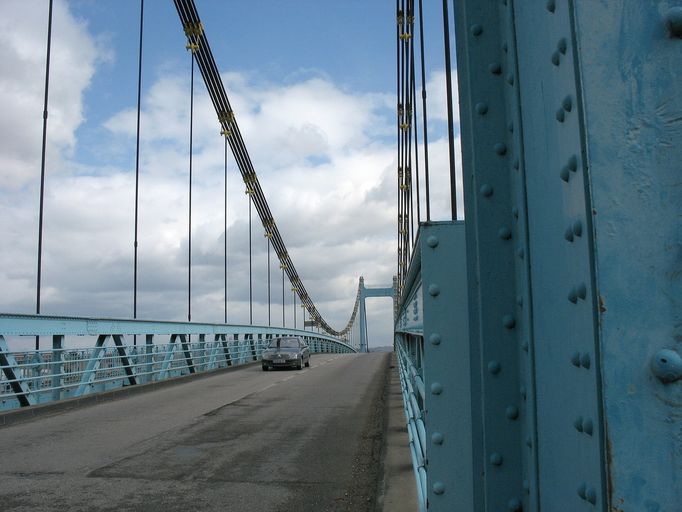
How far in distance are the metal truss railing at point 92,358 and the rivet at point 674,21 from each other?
9685 millimetres

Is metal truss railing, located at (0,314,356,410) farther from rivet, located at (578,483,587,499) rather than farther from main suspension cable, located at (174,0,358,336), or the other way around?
main suspension cable, located at (174,0,358,336)

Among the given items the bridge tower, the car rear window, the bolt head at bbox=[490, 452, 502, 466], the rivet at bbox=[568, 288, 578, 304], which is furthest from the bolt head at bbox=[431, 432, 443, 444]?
the bridge tower

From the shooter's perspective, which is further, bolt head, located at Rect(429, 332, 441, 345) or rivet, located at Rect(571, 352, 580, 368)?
bolt head, located at Rect(429, 332, 441, 345)

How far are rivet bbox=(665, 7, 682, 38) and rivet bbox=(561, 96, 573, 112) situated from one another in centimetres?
19

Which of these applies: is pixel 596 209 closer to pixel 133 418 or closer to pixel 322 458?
pixel 322 458

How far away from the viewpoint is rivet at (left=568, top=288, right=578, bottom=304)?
116cm

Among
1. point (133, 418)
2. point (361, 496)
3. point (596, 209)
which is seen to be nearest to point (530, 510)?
point (596, 209)

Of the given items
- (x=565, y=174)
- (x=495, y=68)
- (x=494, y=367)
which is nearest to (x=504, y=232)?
(x=494, y=367)

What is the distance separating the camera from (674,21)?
3.30 ft

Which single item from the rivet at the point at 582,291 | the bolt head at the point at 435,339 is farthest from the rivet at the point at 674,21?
the bolt head at the point at 435,339

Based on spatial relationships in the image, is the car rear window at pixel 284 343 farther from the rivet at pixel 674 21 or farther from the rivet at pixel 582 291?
the rivet at pixel 674 21

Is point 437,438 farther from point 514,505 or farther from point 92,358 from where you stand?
point 92,358

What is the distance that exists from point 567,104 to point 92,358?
12002mm

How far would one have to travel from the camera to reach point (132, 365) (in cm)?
1326
